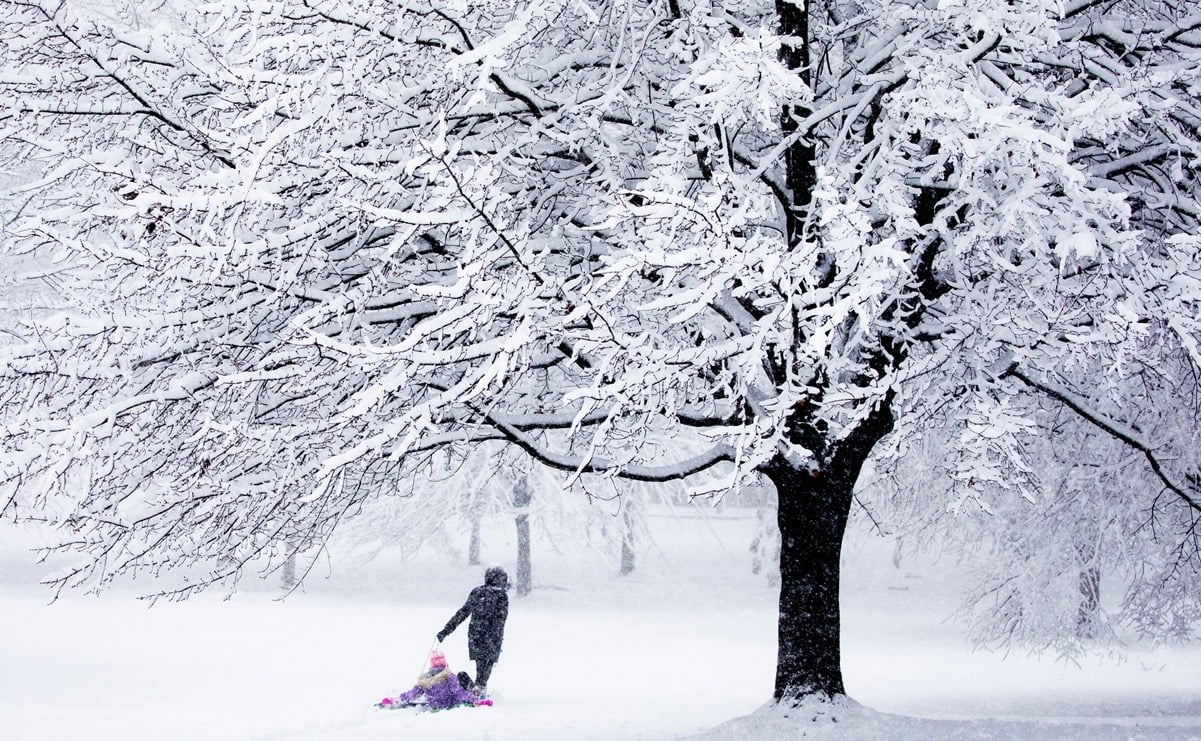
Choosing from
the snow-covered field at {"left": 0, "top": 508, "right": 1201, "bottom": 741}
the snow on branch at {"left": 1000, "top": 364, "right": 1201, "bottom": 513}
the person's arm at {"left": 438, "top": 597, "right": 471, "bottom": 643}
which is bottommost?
the snow-covered field at {"left": 0, "top": 508, "right": 1201, "bottom": 741}

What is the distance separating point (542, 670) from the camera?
49.1ft

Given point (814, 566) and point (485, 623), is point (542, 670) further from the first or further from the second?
point (814, 566)

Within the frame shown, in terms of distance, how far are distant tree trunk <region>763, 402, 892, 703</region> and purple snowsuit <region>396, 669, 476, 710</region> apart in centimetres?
423

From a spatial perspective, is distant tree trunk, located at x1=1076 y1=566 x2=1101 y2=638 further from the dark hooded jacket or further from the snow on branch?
the dark hooded jacket

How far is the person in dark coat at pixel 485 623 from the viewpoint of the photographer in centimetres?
1212

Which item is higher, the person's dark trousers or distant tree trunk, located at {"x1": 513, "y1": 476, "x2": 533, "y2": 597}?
distant tree trunk, located at {"x1": 513, "y1": 476, "x2": 533, "y2": 597}

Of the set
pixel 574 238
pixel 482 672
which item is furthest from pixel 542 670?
pixel 574 238

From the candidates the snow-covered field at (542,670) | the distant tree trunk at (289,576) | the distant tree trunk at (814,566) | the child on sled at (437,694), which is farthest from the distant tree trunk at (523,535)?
the distant tree trunk at (814,566)

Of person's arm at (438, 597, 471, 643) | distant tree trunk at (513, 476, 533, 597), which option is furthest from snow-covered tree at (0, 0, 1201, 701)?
distant tree trunk at (513, 476, 533, 597)

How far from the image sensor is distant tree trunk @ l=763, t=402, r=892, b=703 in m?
8.03

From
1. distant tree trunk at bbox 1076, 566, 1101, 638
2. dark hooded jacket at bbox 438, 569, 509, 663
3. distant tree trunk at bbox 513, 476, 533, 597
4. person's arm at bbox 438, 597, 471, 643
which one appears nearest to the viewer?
person's arm at bbox 438, 597, 471, 643

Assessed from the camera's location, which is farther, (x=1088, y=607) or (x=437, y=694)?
(x=1088, y=607)

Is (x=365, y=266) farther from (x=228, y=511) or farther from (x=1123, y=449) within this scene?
(x=1123, y=449)

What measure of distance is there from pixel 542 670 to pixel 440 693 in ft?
12.7
